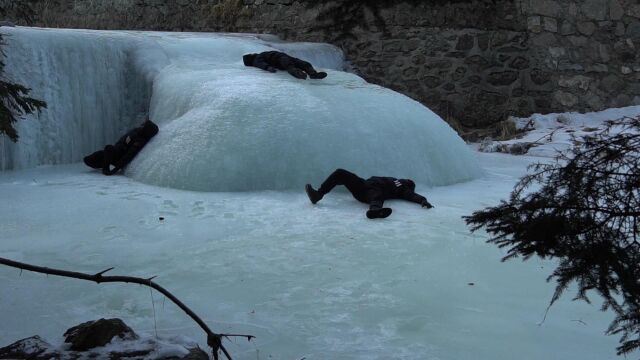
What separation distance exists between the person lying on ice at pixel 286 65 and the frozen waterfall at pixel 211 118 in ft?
0.27

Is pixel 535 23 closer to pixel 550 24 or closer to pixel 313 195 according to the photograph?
pixel 550 24

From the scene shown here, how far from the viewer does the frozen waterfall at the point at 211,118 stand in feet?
19.9

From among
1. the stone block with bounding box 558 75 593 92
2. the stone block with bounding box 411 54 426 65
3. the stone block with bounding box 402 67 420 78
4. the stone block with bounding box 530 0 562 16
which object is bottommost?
the stone block with bounding box 402 67 420 78

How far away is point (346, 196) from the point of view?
5.74 m

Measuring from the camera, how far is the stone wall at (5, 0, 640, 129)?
31.3 ft

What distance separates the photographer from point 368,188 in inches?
213

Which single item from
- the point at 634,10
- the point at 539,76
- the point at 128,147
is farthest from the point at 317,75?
the point at 634,10

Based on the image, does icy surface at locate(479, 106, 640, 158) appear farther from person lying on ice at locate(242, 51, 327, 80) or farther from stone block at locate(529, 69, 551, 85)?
person lying on ice at locate(242, 51, 327, 80)

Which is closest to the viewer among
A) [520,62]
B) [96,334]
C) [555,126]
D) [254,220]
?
[96,334]

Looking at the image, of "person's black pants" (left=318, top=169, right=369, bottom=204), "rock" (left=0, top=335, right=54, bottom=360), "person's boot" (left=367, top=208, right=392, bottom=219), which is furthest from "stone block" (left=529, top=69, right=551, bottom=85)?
"rock" (left=0, top=335, right=54, bottom=360)

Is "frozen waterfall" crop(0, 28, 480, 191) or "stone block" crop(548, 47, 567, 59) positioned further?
"stone block" crop(548, 47, 567, 59)

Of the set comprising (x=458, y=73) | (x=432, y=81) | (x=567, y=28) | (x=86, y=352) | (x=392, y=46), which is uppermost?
(x=567, y=28)

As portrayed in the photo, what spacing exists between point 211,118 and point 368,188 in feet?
5.74

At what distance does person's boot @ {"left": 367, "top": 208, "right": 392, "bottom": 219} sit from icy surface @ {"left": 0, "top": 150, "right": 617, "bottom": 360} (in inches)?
3.6
